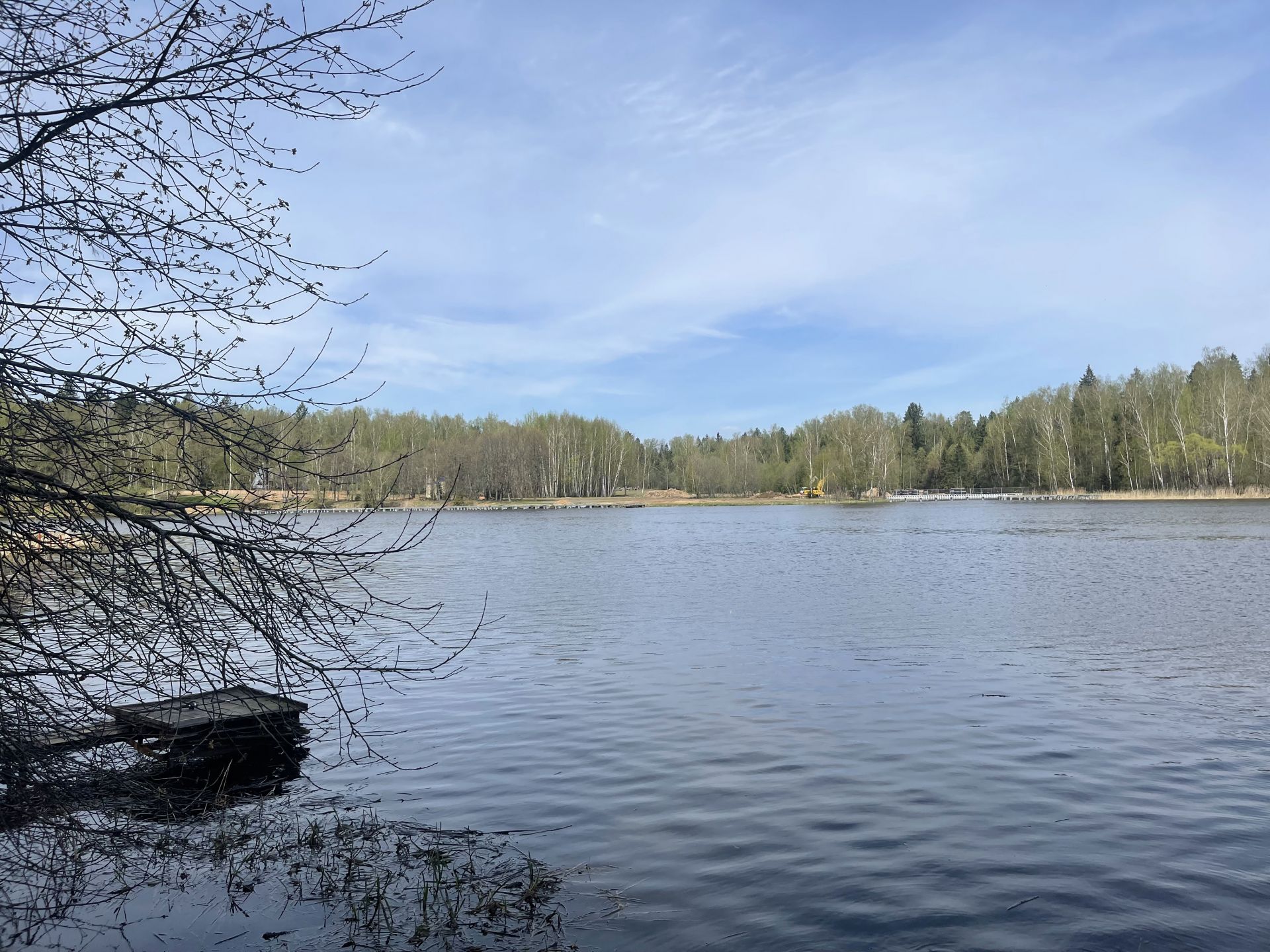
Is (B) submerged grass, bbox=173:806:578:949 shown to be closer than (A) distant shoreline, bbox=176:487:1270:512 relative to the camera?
Yes

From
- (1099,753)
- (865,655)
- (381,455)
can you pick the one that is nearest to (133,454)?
(1099,753)

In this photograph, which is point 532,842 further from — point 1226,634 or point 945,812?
point 1226,634

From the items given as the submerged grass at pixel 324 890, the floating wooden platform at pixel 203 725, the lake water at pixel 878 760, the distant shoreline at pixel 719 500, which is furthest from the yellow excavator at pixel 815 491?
the submerged grass at pixel 324 890

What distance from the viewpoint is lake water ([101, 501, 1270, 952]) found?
6.84 meters

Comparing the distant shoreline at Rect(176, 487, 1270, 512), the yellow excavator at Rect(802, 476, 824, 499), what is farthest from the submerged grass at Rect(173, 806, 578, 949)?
the yellow excavator at Rect(802, 476, 824, 499)

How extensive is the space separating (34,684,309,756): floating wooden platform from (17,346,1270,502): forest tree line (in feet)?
116

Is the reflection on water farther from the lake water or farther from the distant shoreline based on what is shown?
the distant shoreline

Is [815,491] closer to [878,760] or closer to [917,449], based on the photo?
[917,449]

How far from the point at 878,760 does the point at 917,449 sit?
14288 cm

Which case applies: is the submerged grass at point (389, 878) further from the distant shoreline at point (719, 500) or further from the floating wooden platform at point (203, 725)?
the distant shoreline at point (719, 500)

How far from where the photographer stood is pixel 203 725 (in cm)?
934

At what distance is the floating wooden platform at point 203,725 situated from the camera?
22.6 feet

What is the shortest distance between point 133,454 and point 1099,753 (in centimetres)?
1078

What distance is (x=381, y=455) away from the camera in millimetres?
94875
